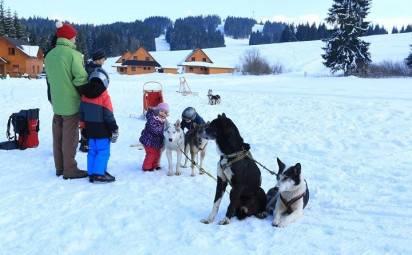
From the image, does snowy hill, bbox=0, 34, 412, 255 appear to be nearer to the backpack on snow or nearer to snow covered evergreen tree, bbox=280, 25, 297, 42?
the backpack on snow

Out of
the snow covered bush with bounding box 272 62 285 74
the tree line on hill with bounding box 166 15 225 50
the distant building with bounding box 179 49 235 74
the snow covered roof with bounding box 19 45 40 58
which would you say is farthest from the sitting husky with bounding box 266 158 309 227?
the tree line on hill with bounding box 166 15 225 50

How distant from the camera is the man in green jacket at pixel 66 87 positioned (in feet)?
18.8

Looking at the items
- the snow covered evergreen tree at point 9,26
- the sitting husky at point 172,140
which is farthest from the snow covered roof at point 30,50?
the sitting husky at point 172,140

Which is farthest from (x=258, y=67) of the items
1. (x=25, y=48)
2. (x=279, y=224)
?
(x=279, y=224)

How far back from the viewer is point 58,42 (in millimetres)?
5797

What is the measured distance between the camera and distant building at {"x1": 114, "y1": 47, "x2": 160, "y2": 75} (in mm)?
66750

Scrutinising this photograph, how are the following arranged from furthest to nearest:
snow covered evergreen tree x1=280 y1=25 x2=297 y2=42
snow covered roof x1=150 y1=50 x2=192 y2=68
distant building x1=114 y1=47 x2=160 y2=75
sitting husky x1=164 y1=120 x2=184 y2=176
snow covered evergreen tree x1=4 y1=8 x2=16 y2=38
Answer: snow covered evergreen tree x1=280 y1=25 x2=297 y2=42 < snow covered roof x1=150 y1=50 x2=192 y2=68 < distant building x1=114 y1=47 x2=160 y2=75 < snow covered evergreen tree x1=4 y1=8 x2=16 y2=38 < sitting husky x1=164 y1=120 x2=184 y2=176

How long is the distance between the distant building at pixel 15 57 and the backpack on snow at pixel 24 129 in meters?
43.4

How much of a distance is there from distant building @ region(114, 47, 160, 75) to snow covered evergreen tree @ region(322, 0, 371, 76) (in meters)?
36.1

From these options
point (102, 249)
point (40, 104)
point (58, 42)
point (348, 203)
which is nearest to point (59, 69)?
point (58, 42)

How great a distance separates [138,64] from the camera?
66938mm

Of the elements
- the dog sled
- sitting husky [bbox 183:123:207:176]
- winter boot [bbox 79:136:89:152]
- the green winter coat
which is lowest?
winter boot [bbox 79:136:89:152]

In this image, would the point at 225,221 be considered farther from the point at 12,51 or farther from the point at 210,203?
the point at 12,51

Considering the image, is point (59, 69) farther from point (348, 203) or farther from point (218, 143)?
point (348, 203)
